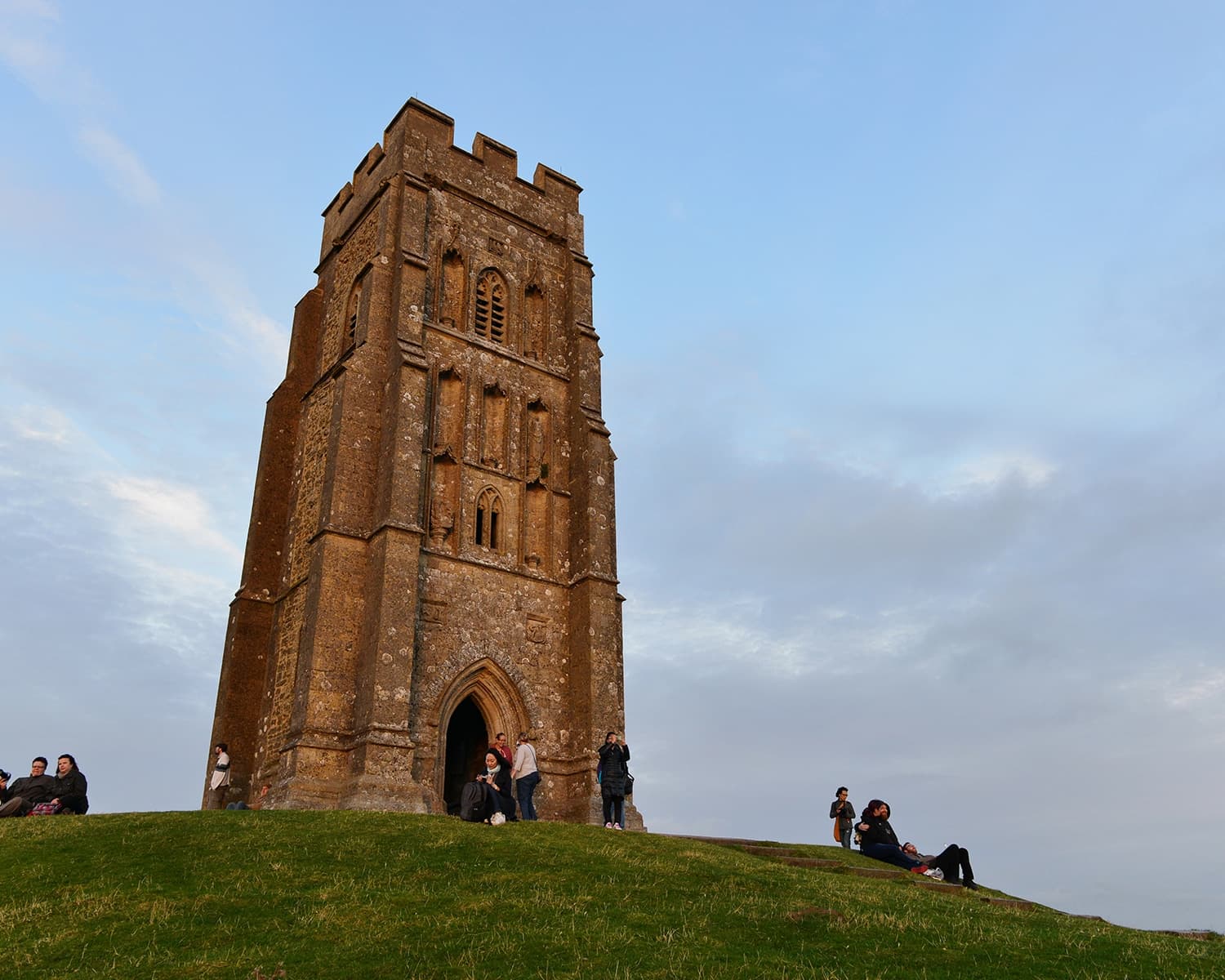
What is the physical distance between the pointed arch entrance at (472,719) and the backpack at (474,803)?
583 centimetres

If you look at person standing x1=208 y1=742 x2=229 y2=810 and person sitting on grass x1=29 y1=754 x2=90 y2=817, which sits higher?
person standing x1=208 y1=742 x2=229 y2=810

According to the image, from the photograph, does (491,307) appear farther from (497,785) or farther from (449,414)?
(497,785)

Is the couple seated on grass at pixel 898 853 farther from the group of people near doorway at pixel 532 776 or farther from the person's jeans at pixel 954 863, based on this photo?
the group of people near doorway at pixel 532 776

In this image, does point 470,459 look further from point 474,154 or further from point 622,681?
point 474,154

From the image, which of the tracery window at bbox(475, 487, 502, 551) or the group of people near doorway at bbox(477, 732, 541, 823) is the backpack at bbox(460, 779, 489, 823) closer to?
the group of people near doorway at bbox(477, 732, 541, 823)

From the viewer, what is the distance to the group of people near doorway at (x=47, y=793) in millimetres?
15281

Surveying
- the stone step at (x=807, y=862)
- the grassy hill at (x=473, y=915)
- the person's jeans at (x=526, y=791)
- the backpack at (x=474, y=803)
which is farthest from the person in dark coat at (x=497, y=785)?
the stone step at (x=807, y=862)

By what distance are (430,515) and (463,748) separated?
20.3 ft

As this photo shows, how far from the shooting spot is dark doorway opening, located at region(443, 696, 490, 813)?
82.4ft

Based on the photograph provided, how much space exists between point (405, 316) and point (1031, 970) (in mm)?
20379

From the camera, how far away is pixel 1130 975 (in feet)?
27.0

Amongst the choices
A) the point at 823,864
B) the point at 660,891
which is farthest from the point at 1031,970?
the point at 823,864

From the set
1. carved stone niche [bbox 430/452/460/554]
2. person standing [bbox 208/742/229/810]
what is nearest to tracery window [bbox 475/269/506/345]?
carved stone niche [bbox 430/452/460/554]

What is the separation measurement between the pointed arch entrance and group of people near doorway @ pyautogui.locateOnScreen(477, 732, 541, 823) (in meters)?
4.06
